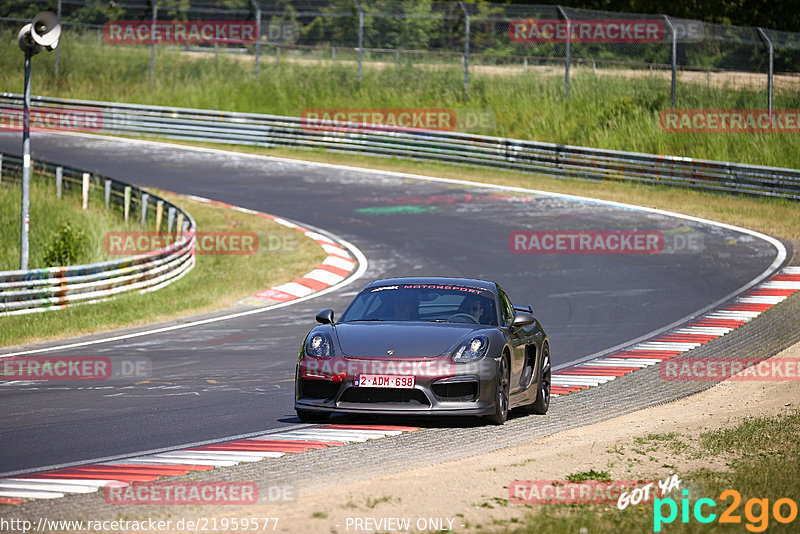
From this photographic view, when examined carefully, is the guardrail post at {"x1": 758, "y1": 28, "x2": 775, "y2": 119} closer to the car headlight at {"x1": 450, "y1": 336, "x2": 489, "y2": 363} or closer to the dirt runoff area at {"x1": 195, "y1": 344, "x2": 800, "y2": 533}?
the dirt runoff area at {"x1": 195, "y1": 344, "x2": 800, "y2": 533}

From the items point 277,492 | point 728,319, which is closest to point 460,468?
point 277,492

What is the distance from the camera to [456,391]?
9562 mm

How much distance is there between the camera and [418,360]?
31.2ft

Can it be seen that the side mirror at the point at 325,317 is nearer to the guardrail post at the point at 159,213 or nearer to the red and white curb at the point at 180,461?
the red and white curb at the point at 180,461

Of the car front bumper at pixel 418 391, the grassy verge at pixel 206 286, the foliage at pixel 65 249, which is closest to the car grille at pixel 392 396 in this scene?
the car front bumper at pixel 418 391

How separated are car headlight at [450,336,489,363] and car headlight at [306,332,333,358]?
1032mm

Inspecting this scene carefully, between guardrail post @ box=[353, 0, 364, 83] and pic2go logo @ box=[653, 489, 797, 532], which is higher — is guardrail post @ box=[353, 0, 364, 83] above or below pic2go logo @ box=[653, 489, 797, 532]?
above

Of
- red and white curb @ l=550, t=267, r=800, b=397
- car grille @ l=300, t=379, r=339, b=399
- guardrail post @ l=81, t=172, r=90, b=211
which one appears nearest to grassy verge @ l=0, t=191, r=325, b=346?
guardrail post @ l=81, t=172, r=90, b=211

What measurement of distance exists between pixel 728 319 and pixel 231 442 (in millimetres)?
10330

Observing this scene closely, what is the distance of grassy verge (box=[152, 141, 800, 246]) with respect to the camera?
89.0 feet

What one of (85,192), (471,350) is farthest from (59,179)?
(471,350)

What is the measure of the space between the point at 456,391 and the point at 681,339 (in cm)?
745

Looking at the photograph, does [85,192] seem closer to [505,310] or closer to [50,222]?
[50,222]

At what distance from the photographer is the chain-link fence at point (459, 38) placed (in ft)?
106
